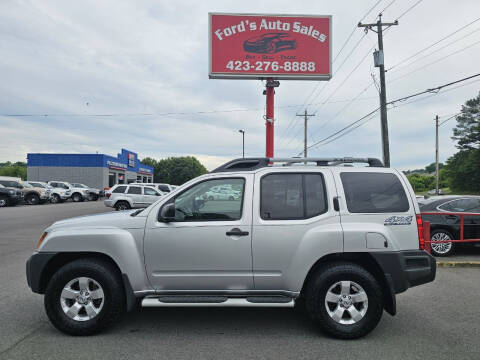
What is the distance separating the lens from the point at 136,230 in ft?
12.5

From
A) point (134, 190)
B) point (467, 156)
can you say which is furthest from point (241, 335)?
point (467, 156)

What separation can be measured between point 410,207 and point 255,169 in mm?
1807

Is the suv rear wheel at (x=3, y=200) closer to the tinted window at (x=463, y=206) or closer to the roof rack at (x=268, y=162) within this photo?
the roof rack at (x=268, y=162)

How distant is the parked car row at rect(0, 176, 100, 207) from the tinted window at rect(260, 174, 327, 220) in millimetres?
24812

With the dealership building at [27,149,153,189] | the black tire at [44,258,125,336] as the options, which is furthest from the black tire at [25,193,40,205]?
the black tire at [44,258,125,336]

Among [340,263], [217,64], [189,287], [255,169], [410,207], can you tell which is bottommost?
[189,287]

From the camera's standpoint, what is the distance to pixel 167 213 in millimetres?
3711

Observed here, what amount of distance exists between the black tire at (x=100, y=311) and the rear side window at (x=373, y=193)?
2.76 meters

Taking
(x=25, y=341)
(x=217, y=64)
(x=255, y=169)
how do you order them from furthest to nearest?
(x=217, y=64) < (x=255, y=169) < (x=25, y=341)

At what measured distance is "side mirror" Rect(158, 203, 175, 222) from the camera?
370 centimetres

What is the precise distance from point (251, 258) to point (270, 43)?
17.0 metres

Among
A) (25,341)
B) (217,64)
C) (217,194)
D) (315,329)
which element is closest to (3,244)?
(25,341)

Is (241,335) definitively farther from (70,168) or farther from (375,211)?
(70,168)

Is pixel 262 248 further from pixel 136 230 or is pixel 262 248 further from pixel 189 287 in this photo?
pixel 136 230
